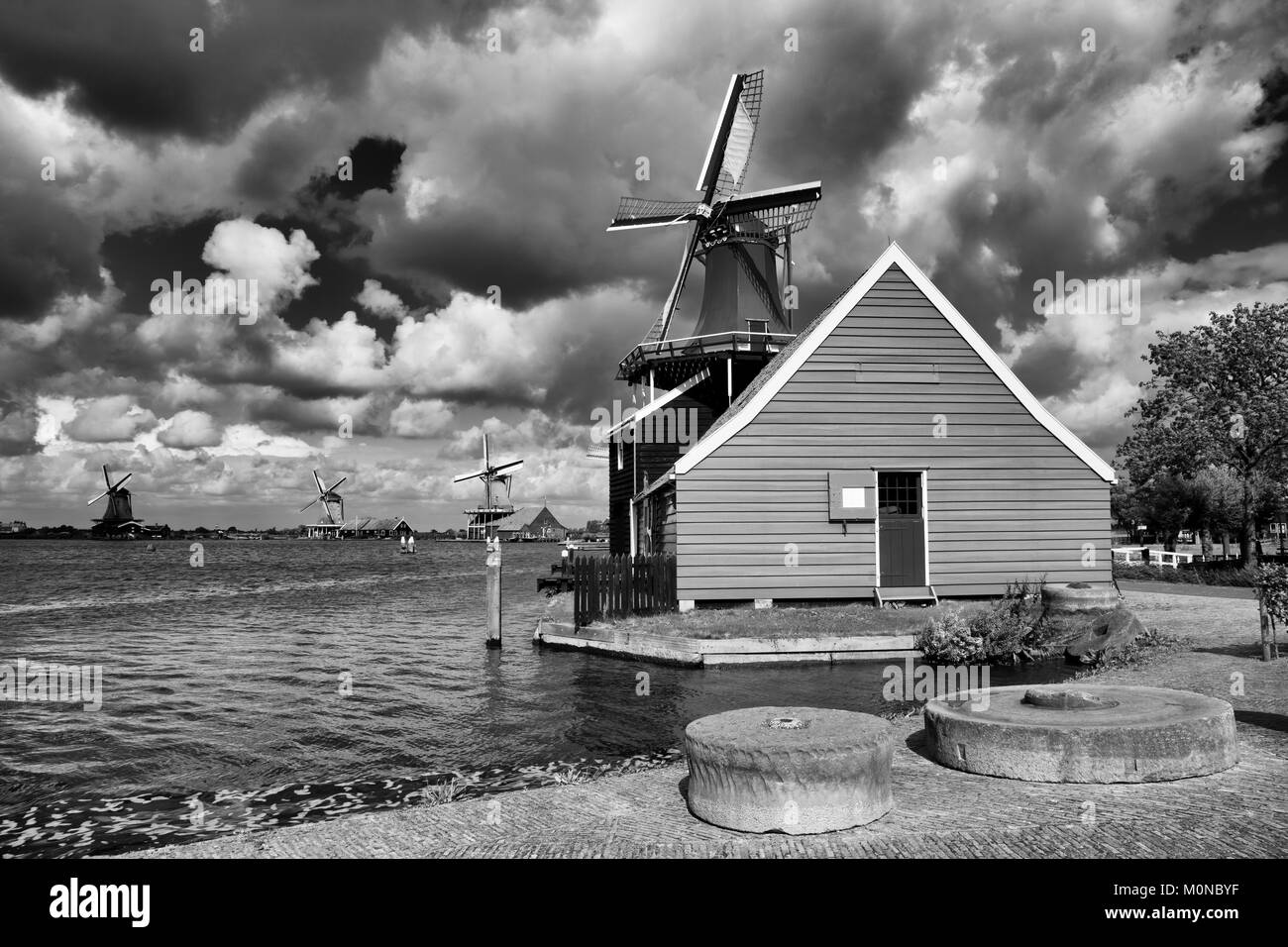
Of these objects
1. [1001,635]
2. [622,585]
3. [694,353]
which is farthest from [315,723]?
[694,353]

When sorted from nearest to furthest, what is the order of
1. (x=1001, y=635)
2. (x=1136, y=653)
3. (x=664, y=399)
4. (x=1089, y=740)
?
(x=1089, y=740) → (x=1136, y=653) → (x=1001, y=635) → (x=664, y=399)

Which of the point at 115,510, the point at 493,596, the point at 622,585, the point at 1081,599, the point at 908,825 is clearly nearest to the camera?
the point at 908,825

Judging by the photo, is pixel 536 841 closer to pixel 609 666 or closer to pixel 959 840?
pixel 959 840

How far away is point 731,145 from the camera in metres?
41.1

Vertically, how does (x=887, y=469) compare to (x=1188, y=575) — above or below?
above

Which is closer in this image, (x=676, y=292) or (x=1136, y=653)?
(x=1136, y=653)

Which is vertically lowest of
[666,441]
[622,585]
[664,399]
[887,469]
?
[622,585]

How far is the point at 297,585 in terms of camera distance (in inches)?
2183

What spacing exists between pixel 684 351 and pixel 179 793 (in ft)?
80.7

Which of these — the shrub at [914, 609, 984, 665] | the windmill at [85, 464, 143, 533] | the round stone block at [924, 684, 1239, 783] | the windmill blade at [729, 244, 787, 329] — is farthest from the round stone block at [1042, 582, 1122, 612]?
the windmill at [85, 464, 143, 533]

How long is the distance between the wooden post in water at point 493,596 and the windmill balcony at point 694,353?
473 inches

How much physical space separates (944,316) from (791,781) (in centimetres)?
1594

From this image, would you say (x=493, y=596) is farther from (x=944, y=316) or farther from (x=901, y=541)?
(x=944, y=316)
